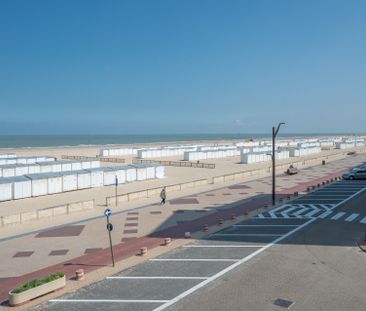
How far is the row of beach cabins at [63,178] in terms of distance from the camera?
38125mm

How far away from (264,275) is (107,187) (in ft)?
104

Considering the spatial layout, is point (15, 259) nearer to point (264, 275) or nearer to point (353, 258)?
point (264, 275)

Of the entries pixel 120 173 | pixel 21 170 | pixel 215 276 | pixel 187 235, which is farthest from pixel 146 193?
pixel 21 170

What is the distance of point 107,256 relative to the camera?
19.2 m

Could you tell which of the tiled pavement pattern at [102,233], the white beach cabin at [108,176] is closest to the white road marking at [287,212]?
the tiled pavement pattern at [102,233]

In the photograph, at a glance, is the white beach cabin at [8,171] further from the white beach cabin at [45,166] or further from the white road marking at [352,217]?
the white road marking at [352,217]

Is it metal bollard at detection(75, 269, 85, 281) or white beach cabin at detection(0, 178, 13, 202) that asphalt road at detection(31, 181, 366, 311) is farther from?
white beach cabin at detection(0, 178, 13, 202)

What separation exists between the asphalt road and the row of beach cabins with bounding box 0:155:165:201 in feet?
47.5

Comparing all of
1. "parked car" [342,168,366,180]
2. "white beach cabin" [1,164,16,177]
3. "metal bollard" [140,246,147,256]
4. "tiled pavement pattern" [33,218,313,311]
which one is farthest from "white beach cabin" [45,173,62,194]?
"parked car" [342,168,366,180]

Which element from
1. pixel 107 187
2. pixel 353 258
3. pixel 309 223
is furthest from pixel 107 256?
pixel 107 187

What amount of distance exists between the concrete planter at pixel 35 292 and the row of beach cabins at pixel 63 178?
58.0 ft

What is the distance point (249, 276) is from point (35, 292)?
7726 millimetres

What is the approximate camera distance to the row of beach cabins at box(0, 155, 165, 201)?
38.1 metres

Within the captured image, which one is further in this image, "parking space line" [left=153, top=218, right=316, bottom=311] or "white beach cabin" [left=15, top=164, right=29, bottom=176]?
"white beach cabin" [left=15, top=164, right=29, bottom=176]
